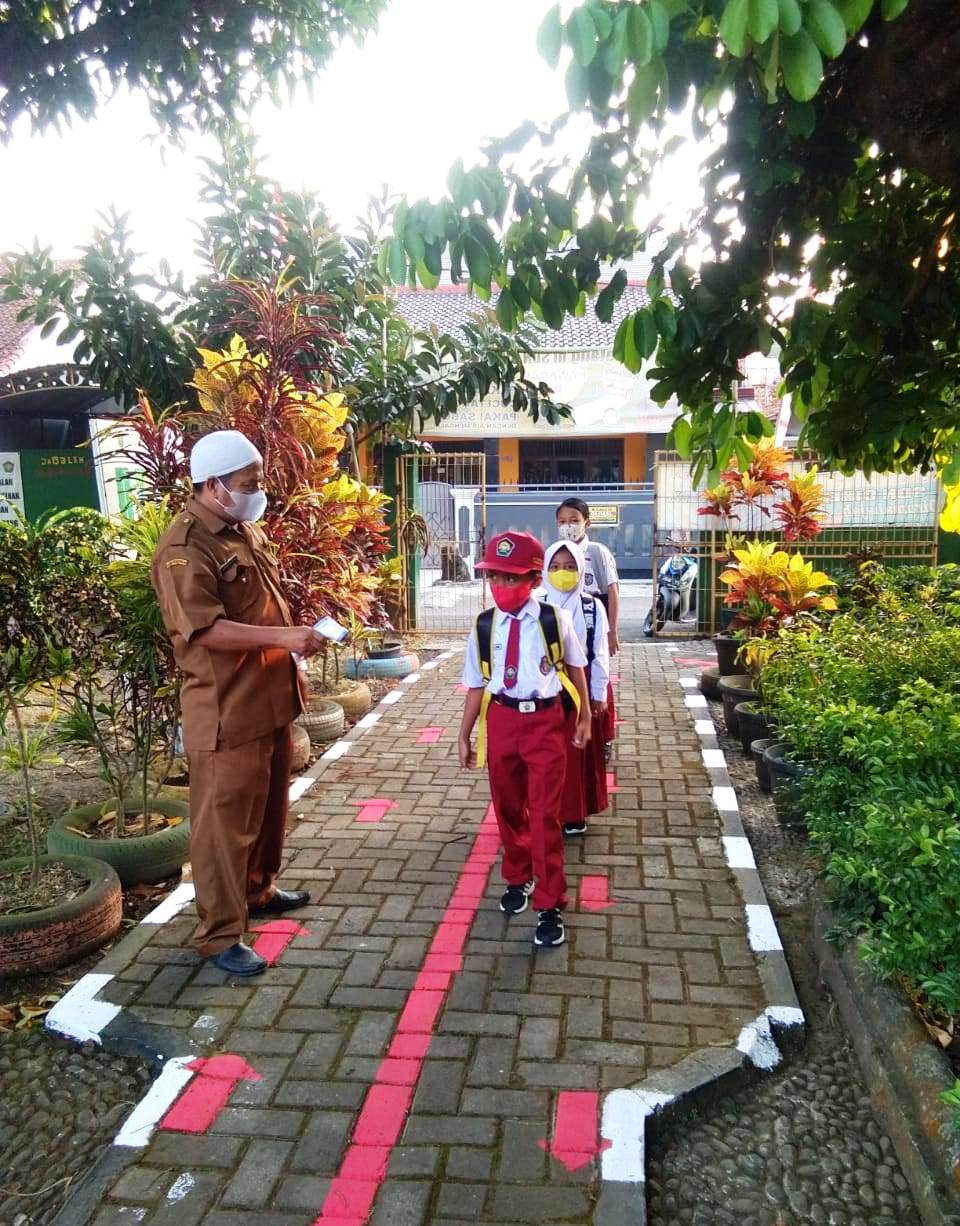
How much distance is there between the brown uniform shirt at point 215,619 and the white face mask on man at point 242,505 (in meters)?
0.06

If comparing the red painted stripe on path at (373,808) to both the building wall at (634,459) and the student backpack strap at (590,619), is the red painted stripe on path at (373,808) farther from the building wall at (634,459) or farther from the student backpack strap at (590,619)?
the building wall at (634,459)

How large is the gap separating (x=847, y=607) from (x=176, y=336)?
21.0ft

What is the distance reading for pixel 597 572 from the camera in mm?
5668

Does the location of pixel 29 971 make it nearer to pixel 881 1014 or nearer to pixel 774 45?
pixel 881 1014

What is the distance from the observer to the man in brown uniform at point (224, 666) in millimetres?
3420

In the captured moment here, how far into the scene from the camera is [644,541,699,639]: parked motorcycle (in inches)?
460

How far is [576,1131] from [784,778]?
2694 millimetres

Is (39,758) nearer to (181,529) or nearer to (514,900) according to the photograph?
(181,529)

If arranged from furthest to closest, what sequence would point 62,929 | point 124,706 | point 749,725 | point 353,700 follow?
point 353,700 < point 749,725 < point 124,706 < point 62,929

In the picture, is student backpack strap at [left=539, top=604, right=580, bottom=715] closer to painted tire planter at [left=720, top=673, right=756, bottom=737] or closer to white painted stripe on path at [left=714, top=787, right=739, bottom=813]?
white painted stripe on path at [left=714, top=787, right=739, bottom=813]

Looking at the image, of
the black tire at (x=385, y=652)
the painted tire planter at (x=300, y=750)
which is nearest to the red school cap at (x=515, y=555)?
the painted tire planter at (x=300, y=750)

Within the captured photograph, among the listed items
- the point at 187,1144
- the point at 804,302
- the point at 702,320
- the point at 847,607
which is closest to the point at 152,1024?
the point at 187,1144

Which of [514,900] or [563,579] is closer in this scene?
[514,900]

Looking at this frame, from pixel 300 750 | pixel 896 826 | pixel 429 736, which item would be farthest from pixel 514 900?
pixel 429 736
